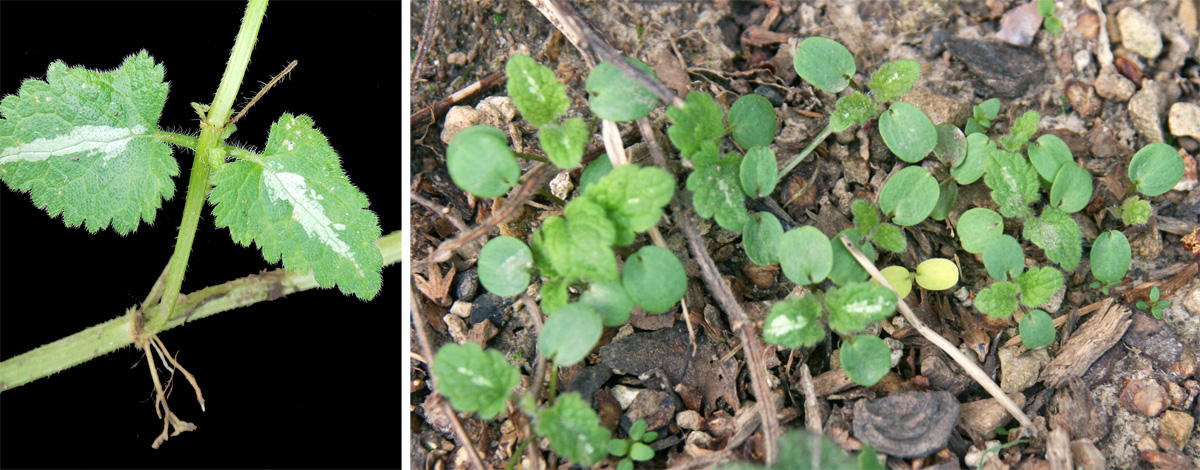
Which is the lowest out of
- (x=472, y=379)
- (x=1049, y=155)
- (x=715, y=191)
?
(x=1049, y=155)

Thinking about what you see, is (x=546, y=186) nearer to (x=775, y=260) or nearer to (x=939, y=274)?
(x=775, y=260)

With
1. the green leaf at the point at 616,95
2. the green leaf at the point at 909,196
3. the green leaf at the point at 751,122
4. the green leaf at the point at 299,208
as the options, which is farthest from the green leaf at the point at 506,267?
the green leaf at the point at 909,196

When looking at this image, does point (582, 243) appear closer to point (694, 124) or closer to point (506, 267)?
point (506, 267)

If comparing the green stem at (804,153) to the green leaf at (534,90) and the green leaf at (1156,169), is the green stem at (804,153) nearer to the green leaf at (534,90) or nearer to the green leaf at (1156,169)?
the green leaf at (534,90)

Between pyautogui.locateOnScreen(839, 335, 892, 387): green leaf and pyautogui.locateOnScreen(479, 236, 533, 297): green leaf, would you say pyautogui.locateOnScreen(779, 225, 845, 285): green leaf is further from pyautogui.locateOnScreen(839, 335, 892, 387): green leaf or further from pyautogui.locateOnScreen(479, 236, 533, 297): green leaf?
pyautogui.locateOnScreen(479, 236, 533, 297): green leaf

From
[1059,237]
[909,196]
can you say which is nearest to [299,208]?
[909,196]
